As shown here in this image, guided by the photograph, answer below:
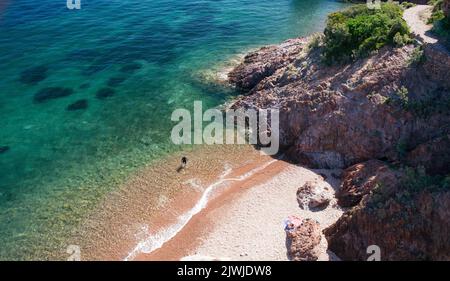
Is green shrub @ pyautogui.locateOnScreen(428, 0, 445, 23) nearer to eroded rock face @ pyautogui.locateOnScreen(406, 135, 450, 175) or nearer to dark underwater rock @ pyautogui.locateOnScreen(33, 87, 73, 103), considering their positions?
eroded rock face @ pyautogui.locateOnScreen(406, 135, 450, 175)

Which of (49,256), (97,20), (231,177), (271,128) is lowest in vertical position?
(49,256)

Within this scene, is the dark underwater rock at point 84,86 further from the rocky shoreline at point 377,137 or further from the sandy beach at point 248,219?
the sandy beach at point 248,219

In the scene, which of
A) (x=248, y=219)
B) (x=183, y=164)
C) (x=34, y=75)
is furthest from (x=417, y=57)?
(x=34, y=75)

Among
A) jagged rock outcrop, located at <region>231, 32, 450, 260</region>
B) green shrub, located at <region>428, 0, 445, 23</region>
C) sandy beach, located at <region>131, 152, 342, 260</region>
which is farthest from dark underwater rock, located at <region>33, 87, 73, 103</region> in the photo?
green shrub, located at <region>428, 0, 445, 23</region>

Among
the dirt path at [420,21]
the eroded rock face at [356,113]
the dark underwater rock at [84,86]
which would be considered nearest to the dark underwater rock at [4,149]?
the dark underwater rock at [84,86]
